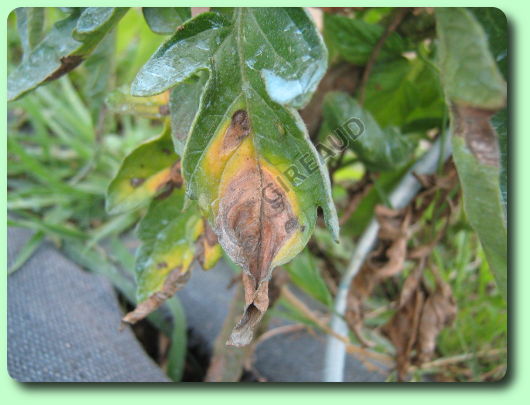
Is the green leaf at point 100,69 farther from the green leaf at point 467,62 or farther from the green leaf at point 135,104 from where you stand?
the green leaf at point 467,62

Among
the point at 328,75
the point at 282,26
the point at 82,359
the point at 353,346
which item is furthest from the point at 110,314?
the point at 282,26

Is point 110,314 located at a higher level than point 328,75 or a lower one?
lower

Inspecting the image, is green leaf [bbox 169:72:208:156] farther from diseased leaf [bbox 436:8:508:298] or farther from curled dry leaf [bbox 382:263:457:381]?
curled dry leaf [bbox 382:263:457:381]

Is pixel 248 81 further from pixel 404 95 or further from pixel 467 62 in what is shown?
pixel 404 95

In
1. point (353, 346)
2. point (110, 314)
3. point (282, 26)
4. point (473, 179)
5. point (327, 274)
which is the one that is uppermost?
point (282, 26)

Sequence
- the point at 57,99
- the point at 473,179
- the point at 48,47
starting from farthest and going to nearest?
the point at 57,99, the point at 48,47, the point at 473,179

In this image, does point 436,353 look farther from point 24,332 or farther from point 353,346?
point 24,332
